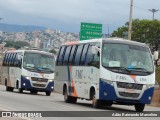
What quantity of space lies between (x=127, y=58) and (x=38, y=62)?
15768 mm

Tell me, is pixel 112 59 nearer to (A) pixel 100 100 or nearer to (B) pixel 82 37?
(A) pixel 100 100

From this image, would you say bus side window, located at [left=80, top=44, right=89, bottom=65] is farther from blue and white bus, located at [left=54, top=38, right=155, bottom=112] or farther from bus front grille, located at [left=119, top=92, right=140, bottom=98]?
bus front grille, located at [left=119, top=92, right=140, bottom=98]

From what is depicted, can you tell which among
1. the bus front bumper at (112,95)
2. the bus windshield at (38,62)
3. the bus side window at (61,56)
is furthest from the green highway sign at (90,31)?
the bus front bumper at (112,95)

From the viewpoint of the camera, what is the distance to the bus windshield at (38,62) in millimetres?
37250

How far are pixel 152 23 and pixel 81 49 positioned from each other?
72.1 metres

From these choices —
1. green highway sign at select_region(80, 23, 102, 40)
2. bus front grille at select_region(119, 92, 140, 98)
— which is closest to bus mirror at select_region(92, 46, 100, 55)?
bus front grille at select_region(119, 92, 140, 98)

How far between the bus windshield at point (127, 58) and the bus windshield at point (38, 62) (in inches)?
587

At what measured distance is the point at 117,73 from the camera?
21.7 metres

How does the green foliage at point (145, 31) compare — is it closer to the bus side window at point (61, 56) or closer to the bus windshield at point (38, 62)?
the bus windshield at point (38, 62)

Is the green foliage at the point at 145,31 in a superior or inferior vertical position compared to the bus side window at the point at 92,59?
superior


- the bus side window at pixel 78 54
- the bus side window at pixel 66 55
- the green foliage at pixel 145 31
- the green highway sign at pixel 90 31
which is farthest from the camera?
the green foliage at pixel 145 31

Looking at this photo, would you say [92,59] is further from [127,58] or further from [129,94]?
[129,94]

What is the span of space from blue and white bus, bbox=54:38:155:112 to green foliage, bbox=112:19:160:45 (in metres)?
71.0

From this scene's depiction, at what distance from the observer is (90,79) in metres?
23.5
